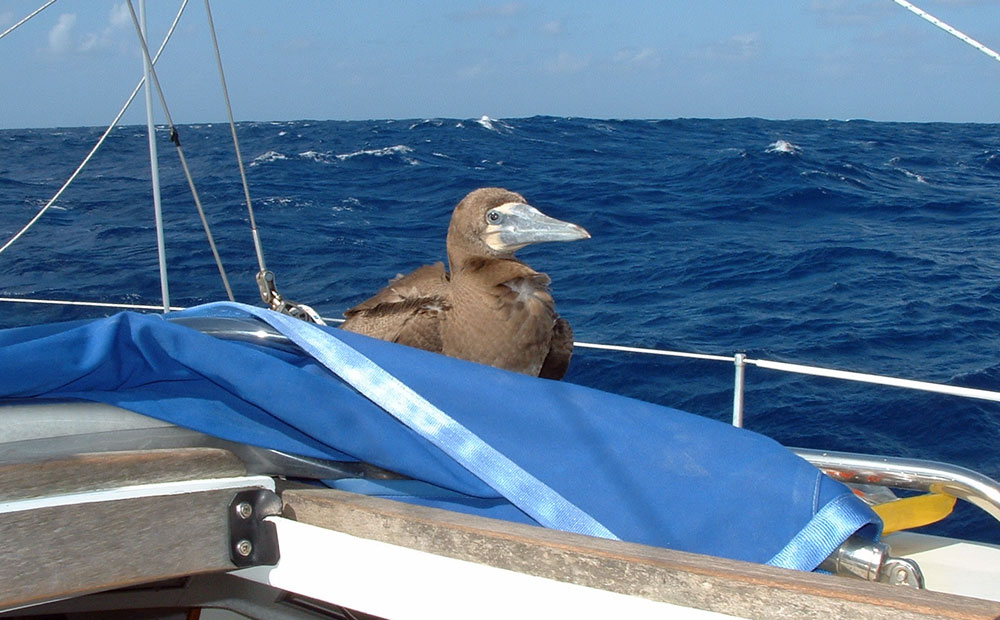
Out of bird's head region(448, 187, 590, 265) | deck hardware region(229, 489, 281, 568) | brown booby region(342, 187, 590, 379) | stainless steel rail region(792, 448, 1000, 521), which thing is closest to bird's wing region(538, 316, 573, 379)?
brown booby region(342, 187, 590, 379)

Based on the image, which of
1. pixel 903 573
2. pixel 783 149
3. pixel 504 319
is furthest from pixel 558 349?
pixel 783 149

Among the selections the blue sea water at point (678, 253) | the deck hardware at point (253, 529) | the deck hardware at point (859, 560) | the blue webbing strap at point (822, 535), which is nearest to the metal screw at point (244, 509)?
the deck hardware at point (253, 529)

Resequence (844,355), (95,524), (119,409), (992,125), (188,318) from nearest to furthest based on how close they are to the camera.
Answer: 1. (95,524)
2. (119,409)
3. (188,318)
4. (844,355)
5. (992,125)

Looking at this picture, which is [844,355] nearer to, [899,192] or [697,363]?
[697,363]

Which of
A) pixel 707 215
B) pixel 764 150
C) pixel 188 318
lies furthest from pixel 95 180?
pixel 188 318

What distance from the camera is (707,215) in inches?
511

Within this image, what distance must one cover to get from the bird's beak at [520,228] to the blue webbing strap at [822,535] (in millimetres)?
1402

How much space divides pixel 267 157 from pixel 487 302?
1955 centimetres

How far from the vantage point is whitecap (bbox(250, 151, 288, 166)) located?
66.7 ft

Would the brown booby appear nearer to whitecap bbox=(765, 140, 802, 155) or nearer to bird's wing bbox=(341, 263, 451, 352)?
bird's wing bbox=(341, 263, 451, 352)

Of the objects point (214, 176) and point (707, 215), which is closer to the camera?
point (707, 215)

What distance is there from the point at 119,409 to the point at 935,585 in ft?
6.17

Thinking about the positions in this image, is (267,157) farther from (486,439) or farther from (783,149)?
(486,439)

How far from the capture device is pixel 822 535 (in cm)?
150
